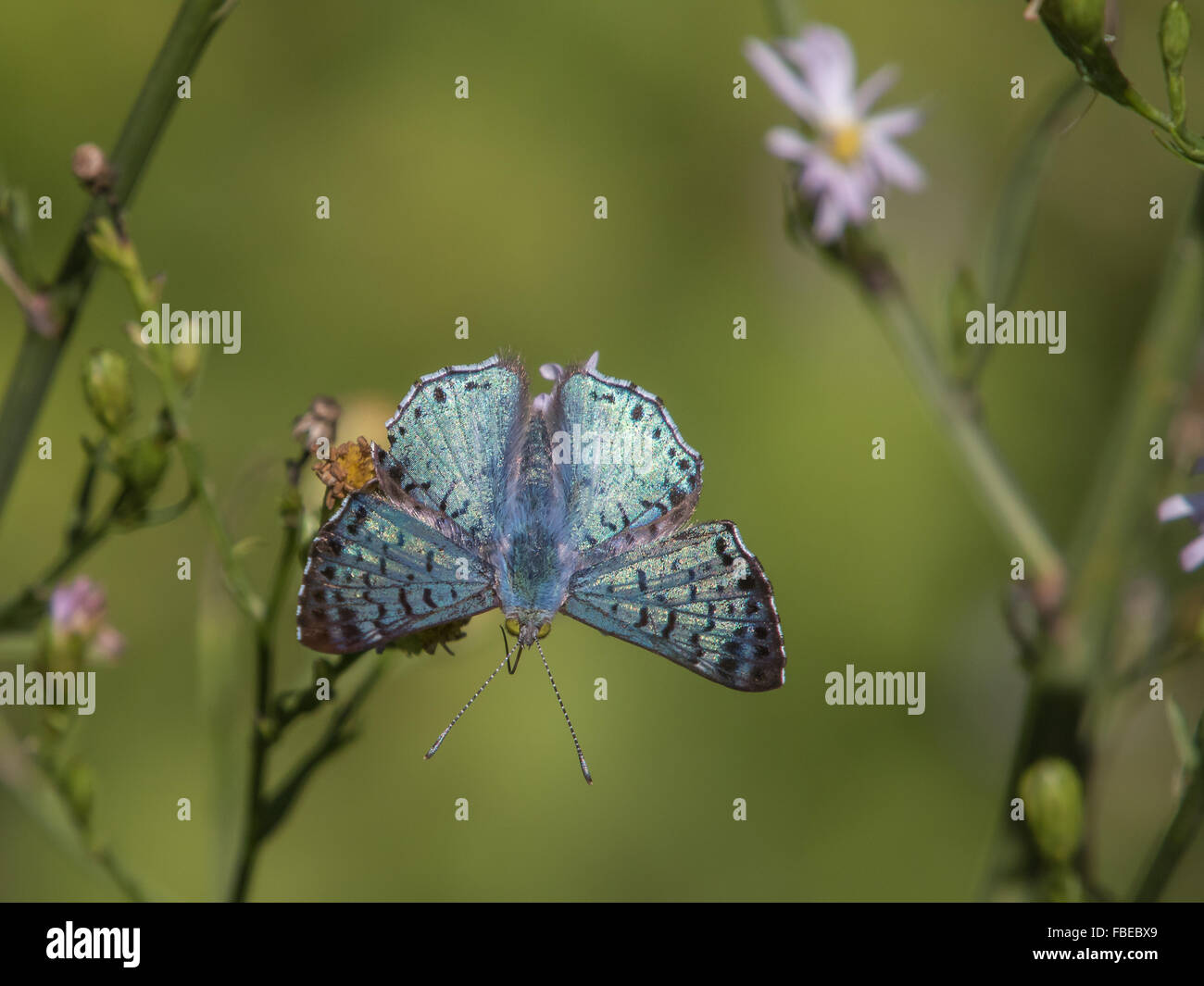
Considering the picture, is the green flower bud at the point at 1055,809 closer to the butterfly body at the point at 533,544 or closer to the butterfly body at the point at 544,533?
the butterfly body at the point at 544,533

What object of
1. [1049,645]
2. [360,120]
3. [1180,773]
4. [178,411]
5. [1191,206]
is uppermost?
[360,120]

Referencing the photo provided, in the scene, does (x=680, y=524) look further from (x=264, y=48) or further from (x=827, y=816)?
(x=264, y=48)

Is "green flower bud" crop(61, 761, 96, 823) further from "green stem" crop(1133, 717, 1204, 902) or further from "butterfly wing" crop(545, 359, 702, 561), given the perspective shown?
"green stem" crop(1133, 717, 1204, 902)

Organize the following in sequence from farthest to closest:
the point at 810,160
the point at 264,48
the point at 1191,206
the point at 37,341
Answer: the point at 264,48, the point at 810,160, the point at 1191,206, the point at 37,341

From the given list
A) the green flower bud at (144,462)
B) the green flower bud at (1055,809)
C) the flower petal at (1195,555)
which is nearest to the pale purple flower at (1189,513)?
the flower petal at (1195,555)

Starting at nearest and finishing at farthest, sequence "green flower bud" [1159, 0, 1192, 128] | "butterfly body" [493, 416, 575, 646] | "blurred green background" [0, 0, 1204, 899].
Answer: "green flower bud" [1159, 0, 1192, 128] < "butterfly body" [493, 416, 575, 646] < "blurred green background" [0, 0, 1204, 899]

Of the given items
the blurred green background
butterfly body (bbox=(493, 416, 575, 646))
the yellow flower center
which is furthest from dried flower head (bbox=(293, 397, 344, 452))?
the blurred green background

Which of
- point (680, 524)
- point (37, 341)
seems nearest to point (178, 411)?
point (37, 341)

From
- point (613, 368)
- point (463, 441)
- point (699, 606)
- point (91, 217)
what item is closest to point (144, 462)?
point (91, 217)
